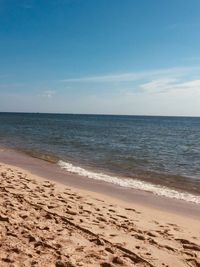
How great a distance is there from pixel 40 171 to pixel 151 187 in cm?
550

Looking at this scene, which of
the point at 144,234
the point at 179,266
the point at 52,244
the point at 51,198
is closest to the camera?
the point at 179,266

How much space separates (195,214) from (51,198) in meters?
4.22

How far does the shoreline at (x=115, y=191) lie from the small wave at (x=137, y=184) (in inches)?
16.2

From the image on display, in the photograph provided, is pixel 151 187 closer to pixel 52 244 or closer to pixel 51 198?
pixel 51 198

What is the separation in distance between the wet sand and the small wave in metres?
2.24

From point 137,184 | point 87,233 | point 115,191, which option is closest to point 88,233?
point 87,233

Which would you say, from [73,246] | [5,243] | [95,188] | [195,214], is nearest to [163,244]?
[73,246]

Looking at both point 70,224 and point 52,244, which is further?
point 70,224

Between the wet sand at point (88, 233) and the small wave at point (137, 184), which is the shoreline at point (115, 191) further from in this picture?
the wet sand at point (88, 233)

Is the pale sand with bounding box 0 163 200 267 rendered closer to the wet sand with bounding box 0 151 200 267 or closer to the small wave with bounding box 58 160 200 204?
the wet sand with bounding box 0 151 200 267

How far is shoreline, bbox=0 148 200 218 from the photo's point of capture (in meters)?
9.98

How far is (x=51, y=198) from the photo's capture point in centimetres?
905

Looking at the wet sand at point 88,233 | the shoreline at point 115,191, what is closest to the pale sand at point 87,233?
the wet sand at point 88,233

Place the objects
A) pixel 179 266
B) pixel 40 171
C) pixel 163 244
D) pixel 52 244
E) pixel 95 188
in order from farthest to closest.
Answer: pixel 40 171
pixel 95 188
pixel 163 244
pixel 52 244
pixel 179 266
